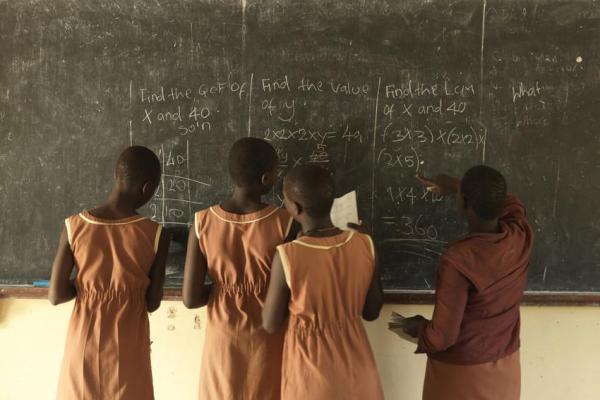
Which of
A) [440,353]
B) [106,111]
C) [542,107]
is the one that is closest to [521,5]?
[542,107]

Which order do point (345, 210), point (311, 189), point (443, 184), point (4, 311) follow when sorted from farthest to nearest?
point (4, 311)
point (345, 210)
point (443, 184)
point (311, 189)

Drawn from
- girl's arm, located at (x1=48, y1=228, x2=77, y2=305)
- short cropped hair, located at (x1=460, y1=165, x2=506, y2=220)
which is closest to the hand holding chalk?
short cropped hair, located at (x1=460, y1=165, x2=506, y2=220)

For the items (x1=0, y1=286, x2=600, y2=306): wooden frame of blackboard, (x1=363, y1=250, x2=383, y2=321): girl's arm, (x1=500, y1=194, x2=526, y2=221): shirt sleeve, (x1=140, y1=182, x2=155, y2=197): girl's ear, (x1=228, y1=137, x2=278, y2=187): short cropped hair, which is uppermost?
(x1=228, y1=137, x2=278, y2=187): short cropped hair

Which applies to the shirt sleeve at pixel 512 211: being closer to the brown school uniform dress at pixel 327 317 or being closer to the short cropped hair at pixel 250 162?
the brown school uniform dress at pixel 327 317

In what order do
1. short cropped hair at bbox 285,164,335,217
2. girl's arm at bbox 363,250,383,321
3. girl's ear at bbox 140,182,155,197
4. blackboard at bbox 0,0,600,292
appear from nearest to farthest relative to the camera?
short cropped hair at bbox 285,164,335,217, girl's arm at bbox 363,250,383,321, girl's ear at bbox 140,182,155,197, blackboard at bbox 0,0,600,292

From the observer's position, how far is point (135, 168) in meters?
1.78

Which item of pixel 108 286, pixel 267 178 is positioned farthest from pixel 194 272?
pixel 267 178

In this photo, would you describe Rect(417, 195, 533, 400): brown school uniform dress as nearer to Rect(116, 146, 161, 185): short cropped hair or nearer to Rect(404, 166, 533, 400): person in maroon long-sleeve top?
Rect(404, 166, 533, 400): person in maroon long-sleeve top

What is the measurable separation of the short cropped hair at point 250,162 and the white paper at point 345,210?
521 mm

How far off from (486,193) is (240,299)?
0.95m

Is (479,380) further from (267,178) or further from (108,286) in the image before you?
(108,286)

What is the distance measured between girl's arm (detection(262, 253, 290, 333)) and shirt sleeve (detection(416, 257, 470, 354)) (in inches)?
20.6

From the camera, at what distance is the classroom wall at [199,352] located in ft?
7.67

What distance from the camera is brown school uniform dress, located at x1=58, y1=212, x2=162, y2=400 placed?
5.66ft
